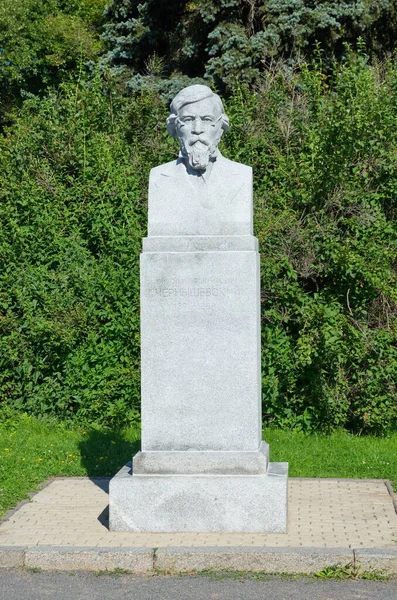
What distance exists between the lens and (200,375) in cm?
668

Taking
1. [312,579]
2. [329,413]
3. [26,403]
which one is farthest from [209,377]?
[26,403]

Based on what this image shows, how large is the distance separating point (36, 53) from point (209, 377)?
17752 millimetres

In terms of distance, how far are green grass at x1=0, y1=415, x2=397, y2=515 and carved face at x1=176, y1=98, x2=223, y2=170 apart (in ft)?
10.5

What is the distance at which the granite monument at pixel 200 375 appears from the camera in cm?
658

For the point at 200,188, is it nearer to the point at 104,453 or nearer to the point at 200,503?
the point at 200,503

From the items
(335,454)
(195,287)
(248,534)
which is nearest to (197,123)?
(195,287)

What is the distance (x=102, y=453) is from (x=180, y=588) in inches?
168

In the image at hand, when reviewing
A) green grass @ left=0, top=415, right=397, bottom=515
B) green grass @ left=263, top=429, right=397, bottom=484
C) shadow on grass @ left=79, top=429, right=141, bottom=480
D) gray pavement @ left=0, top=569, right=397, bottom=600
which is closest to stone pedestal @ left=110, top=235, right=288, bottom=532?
gray pavement @ left=0, top=569, right=397, bottom=600

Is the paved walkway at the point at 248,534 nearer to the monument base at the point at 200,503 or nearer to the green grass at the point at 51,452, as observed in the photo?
the monument base at the point at 200,503

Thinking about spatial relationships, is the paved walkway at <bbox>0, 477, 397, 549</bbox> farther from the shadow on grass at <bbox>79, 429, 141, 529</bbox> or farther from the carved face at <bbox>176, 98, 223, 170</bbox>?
the carved face at <bbox>176, 98, 223, 170</bbox>

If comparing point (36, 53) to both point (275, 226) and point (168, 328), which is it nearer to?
point (275, 226)

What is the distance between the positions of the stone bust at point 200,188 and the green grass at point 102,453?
9.05 feet

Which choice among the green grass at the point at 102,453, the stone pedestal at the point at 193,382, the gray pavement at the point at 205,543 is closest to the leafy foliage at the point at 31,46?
the green grass at the point at 102,453

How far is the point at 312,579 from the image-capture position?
5.76m
